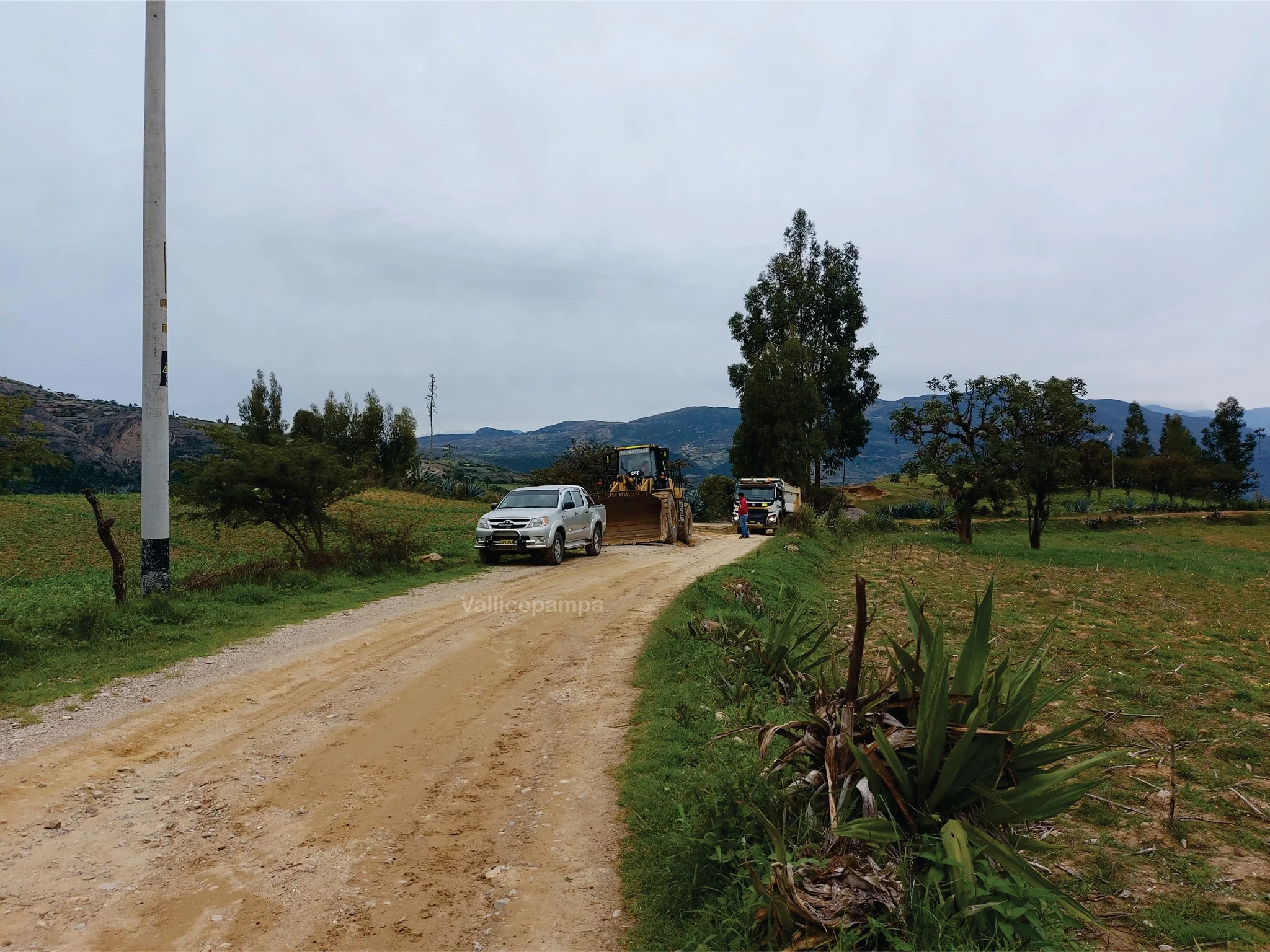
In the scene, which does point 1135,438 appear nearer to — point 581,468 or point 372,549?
point 581,468

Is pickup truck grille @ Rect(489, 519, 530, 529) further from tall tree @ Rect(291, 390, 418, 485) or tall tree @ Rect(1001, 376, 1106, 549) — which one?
tall tree @ Rect(291, 390, 418, 485)

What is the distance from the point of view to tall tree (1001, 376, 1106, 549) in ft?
86.1

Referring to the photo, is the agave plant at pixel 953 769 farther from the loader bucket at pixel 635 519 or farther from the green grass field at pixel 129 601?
the loader bucket at pixel 635 519

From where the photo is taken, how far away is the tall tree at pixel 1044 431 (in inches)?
1033

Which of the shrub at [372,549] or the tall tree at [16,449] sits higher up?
the tall tree at [16,449]

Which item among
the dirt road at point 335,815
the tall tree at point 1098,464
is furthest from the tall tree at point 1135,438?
the dirt road at point 335,815

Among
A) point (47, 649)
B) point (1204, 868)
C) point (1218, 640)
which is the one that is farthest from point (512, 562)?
point (1204, 868)

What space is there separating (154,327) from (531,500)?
9.94 m

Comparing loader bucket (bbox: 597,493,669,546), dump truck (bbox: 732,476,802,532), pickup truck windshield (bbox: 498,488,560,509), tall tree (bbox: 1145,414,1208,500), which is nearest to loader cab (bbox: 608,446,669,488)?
loader bucket (bbox: 597,493,669,546)

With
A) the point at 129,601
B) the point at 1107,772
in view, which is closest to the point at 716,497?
the point at 129,601

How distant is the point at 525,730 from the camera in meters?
6.62

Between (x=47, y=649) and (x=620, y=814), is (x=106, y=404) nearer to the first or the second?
(x=47, y=649)

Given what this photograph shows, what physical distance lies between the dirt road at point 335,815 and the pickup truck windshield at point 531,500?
11149mm

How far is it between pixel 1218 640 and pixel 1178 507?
171ft
